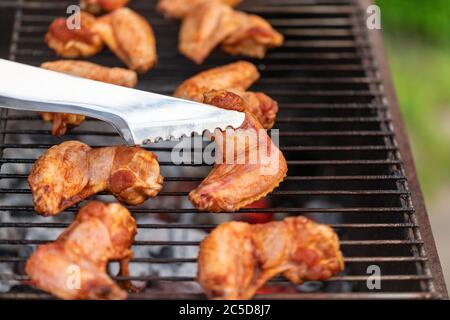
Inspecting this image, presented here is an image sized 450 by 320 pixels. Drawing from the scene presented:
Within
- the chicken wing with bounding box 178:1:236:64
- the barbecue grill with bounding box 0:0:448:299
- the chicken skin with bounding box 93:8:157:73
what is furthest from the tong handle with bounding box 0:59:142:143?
the chicken wing with bounding box 178:1:236:64

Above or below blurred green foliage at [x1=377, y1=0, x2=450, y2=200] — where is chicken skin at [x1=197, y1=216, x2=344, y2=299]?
below

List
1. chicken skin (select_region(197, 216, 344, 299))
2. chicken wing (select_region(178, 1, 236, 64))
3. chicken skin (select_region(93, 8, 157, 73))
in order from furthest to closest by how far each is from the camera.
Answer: chicken wing (select_region(178, 1, 236, 64)) < chicken skin (select_region(93, 8, 157, 73)) < chicken skin (select_region(197, 216, 344, 299))

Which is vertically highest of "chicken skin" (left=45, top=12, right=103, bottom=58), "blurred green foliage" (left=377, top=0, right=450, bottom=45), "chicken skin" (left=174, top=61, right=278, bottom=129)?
"blurred green foliage" (left=377, top=0, right=450, bottom=45)

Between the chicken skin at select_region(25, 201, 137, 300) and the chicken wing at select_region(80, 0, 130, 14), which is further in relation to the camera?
the chicken wing at select_region(80, 0, 130, 14)

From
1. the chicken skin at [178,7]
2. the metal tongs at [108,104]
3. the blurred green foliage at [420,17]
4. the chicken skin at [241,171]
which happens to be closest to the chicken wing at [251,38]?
the chicken skin at [178,7]

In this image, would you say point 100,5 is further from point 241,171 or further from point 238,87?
point 241,171

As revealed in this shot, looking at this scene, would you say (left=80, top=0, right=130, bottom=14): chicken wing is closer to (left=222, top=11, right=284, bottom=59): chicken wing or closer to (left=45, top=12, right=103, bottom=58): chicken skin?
(left=45, top=12, right=103, bottom=58): chicken skin

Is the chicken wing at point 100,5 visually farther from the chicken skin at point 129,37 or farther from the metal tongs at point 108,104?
the metal tongs at point 108,104
